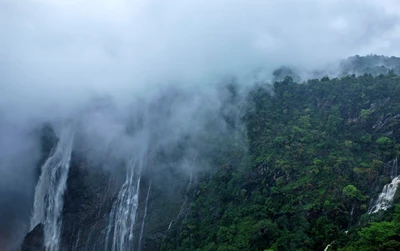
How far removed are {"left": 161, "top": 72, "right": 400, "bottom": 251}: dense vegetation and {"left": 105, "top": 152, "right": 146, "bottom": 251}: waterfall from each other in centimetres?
787

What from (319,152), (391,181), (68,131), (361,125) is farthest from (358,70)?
(68,131)

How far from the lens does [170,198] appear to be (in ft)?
186

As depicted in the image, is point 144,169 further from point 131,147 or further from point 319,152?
point 319,152

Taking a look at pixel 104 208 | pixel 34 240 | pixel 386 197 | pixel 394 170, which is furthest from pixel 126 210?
pixel 394 170

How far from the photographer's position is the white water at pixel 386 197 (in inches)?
1363

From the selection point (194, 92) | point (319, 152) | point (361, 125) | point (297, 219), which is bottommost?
point (297, 219)

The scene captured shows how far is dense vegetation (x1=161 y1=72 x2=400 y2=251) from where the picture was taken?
36.1 meters

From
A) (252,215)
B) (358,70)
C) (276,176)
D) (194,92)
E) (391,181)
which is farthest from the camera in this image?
(358,70)

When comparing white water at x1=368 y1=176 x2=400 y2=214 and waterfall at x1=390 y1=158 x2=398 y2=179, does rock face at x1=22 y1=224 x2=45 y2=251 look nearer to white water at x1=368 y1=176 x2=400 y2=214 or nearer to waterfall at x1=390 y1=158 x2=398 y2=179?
white water at x1=368 y1=176 x2=400 y2=214

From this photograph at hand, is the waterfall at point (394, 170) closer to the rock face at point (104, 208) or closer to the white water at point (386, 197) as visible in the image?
the white water at point (386, 197)

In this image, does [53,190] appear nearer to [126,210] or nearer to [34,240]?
[34,240]

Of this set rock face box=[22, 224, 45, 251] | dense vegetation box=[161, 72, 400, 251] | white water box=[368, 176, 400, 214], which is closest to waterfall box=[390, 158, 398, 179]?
dense vegetation box=[161, 72, 400, 251]

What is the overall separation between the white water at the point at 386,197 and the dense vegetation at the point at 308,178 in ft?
2.70

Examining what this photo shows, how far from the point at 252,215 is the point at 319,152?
41.5 ft
